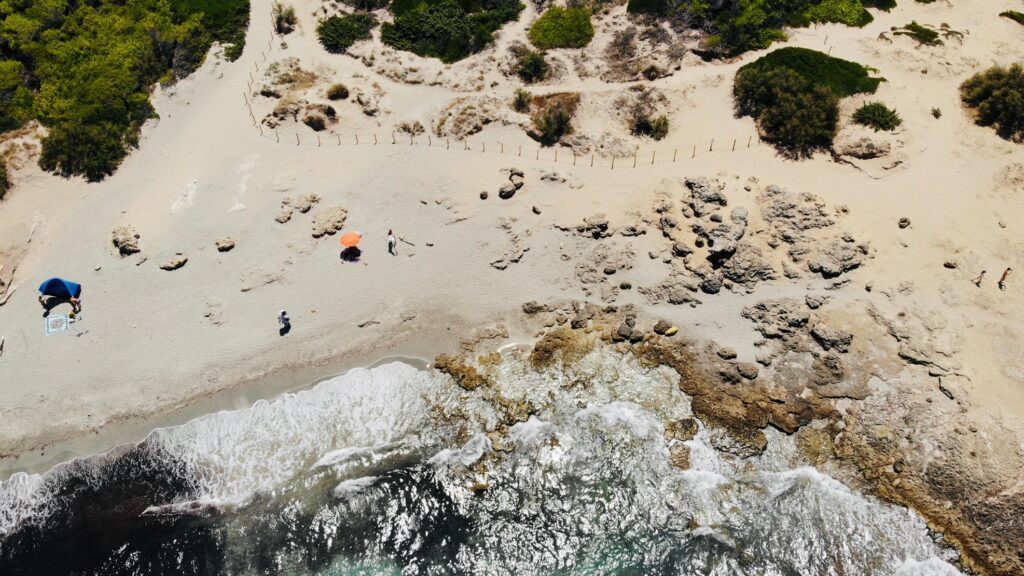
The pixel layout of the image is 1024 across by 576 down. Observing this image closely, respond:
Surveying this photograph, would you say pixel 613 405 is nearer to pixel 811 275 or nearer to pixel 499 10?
pixel 811 275

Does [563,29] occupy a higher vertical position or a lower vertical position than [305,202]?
higher

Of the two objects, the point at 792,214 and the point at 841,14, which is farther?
the point at 841,14

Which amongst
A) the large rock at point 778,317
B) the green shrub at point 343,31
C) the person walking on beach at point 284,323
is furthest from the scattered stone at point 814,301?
the green shrub at point 343,31

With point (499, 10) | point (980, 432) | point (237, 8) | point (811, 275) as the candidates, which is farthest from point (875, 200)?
point (237, 8)

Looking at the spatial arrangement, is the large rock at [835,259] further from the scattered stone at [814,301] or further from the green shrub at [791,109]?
the green shrub at [791,109]

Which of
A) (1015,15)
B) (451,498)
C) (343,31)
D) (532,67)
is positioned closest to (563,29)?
(532,67)

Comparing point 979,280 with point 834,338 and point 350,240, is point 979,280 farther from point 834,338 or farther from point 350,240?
point 350,240

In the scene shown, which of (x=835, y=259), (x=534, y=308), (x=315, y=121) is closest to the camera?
(x=835, y=259)
